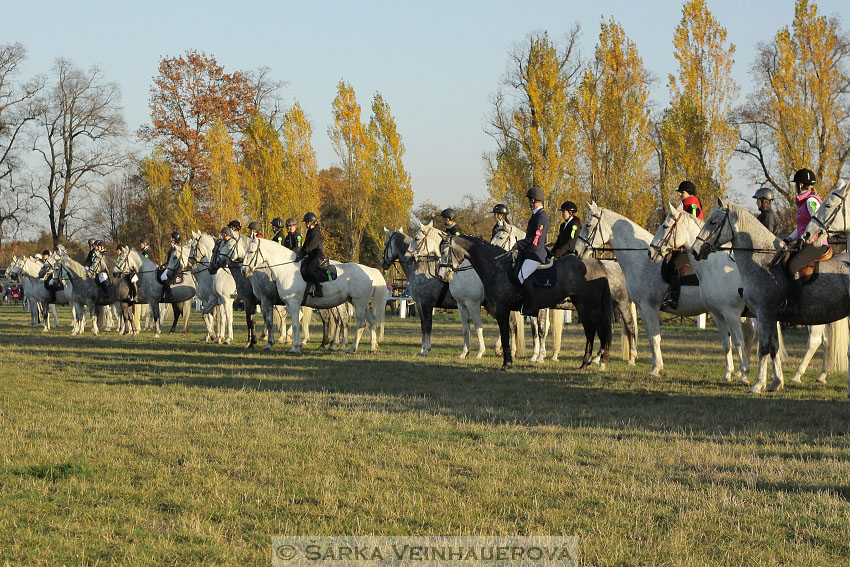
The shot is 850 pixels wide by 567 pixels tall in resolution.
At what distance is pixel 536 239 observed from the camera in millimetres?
13039

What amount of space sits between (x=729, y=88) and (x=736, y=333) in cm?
1932

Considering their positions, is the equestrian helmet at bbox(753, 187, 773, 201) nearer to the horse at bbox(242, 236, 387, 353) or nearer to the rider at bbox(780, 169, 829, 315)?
the rider at bbox(780, 169, 829, 315)

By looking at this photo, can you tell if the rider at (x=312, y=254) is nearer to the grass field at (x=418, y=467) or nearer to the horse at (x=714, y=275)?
the grass field at (x=418, y=467)

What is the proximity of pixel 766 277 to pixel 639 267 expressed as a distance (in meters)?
2.89

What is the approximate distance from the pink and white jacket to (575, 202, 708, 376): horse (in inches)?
115

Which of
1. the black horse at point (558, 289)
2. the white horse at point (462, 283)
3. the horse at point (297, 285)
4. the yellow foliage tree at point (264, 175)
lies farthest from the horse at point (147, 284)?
the yellow foliage tree at point (264, 175)

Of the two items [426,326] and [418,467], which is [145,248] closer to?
[426,326]

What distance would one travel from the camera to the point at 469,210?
202ft

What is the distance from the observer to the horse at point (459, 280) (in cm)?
1575

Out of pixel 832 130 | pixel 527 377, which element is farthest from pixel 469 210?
pixel 527 377

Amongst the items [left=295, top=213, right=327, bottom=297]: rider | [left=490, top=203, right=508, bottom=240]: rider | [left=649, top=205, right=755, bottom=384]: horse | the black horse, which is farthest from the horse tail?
[left=295, top=213, right=327, bottom=297]: rider

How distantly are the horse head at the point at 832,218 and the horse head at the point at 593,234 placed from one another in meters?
4.47

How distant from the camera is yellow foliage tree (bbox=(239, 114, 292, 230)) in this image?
39875mm

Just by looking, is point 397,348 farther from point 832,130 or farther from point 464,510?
point 832,130
